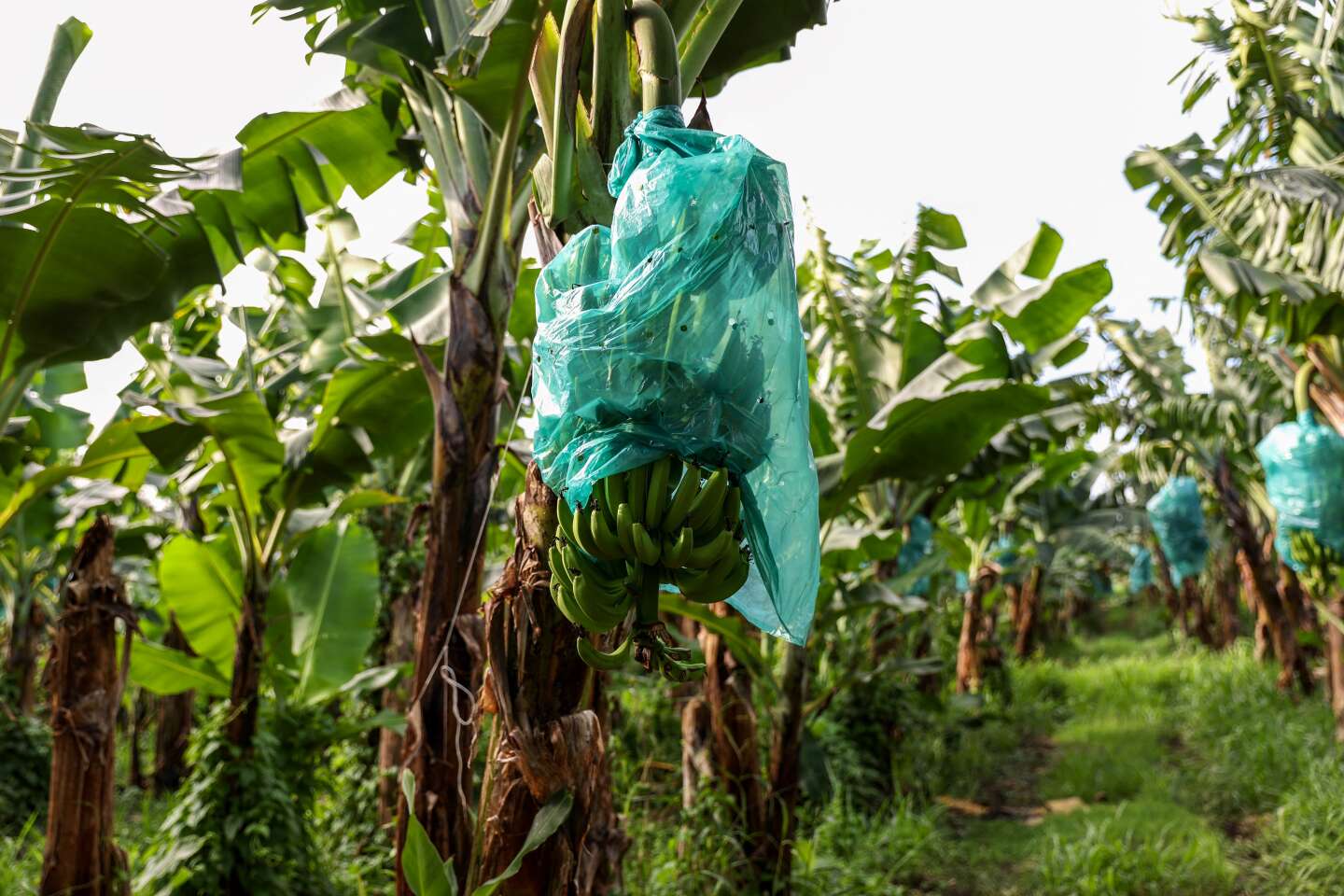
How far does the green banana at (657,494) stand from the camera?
1.06m

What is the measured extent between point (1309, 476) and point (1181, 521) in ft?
14.2

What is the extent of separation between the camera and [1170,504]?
8.43 meters

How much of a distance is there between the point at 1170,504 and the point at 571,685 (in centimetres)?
828

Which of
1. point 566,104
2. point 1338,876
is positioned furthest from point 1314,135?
point 566,104

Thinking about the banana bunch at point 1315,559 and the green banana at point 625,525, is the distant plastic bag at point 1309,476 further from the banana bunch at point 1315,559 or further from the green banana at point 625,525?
the green banana at point 625,525

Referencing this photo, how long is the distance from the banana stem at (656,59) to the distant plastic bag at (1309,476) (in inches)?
174

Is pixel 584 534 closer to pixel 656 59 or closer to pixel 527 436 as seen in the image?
pixel 656 59

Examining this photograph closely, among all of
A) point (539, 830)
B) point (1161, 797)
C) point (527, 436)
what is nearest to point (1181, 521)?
point (1161, 797)

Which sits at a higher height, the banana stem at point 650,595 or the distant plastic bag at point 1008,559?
the distant plastic bag at point 1008,559

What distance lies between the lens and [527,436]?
4375mm

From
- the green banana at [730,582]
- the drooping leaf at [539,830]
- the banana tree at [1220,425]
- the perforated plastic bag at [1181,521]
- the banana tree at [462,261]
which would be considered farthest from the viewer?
the perforated plastic bag at [1181,521]

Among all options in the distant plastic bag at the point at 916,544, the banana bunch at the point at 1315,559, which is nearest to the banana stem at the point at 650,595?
the distant plastic bag at the point at 916,544

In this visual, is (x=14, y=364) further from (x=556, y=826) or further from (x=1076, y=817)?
(x=1076, y=817)

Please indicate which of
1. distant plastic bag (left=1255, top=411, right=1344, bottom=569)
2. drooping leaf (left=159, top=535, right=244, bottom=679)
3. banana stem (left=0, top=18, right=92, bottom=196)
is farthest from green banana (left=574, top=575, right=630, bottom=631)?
distant plastic bag (left=1255, top=411, right=1344, bottom=569)
